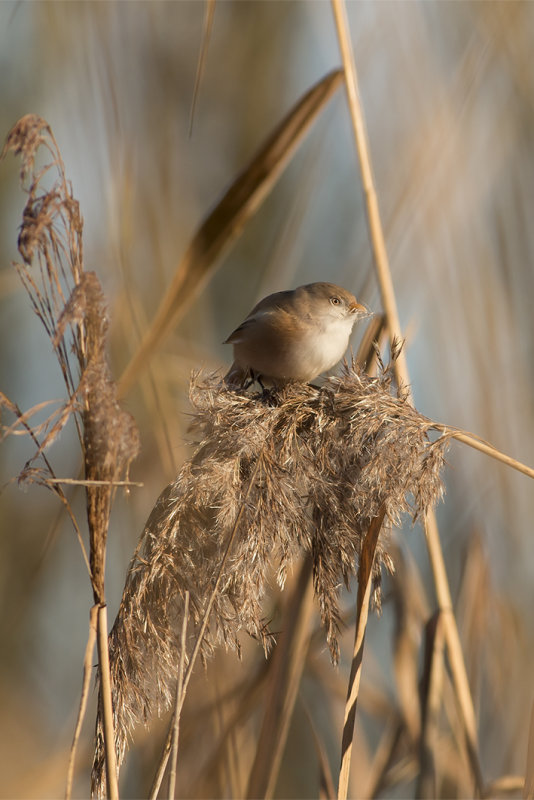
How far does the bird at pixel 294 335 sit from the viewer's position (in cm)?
239

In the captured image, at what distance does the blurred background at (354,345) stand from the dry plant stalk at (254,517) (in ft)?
2.07

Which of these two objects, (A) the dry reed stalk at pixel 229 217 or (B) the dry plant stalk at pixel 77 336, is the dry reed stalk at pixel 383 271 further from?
(B) the dry plant stalk at pixel 77 336

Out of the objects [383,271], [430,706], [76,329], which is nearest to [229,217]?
[383,271]

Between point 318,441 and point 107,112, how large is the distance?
160 centimetres

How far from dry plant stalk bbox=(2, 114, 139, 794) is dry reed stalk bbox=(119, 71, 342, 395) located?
0.43 m

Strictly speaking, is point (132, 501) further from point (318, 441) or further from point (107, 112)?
point (107, 112)

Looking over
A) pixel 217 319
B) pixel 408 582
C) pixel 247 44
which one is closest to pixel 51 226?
pixel 408 582

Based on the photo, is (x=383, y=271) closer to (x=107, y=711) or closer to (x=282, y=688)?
(x=282, y=688)

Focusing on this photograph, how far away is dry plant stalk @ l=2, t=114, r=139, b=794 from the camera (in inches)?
41.0

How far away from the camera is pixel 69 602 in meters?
2.91

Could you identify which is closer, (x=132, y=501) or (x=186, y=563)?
(x=186, y=563)

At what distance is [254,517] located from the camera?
1381mm

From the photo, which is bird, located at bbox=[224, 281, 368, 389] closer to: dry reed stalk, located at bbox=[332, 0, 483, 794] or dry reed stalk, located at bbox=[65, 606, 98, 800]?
dry reed stalk, located at bbox=[332, 0, 483, 794]

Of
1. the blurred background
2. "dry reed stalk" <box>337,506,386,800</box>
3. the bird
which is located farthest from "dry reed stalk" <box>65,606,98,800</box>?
the bird
